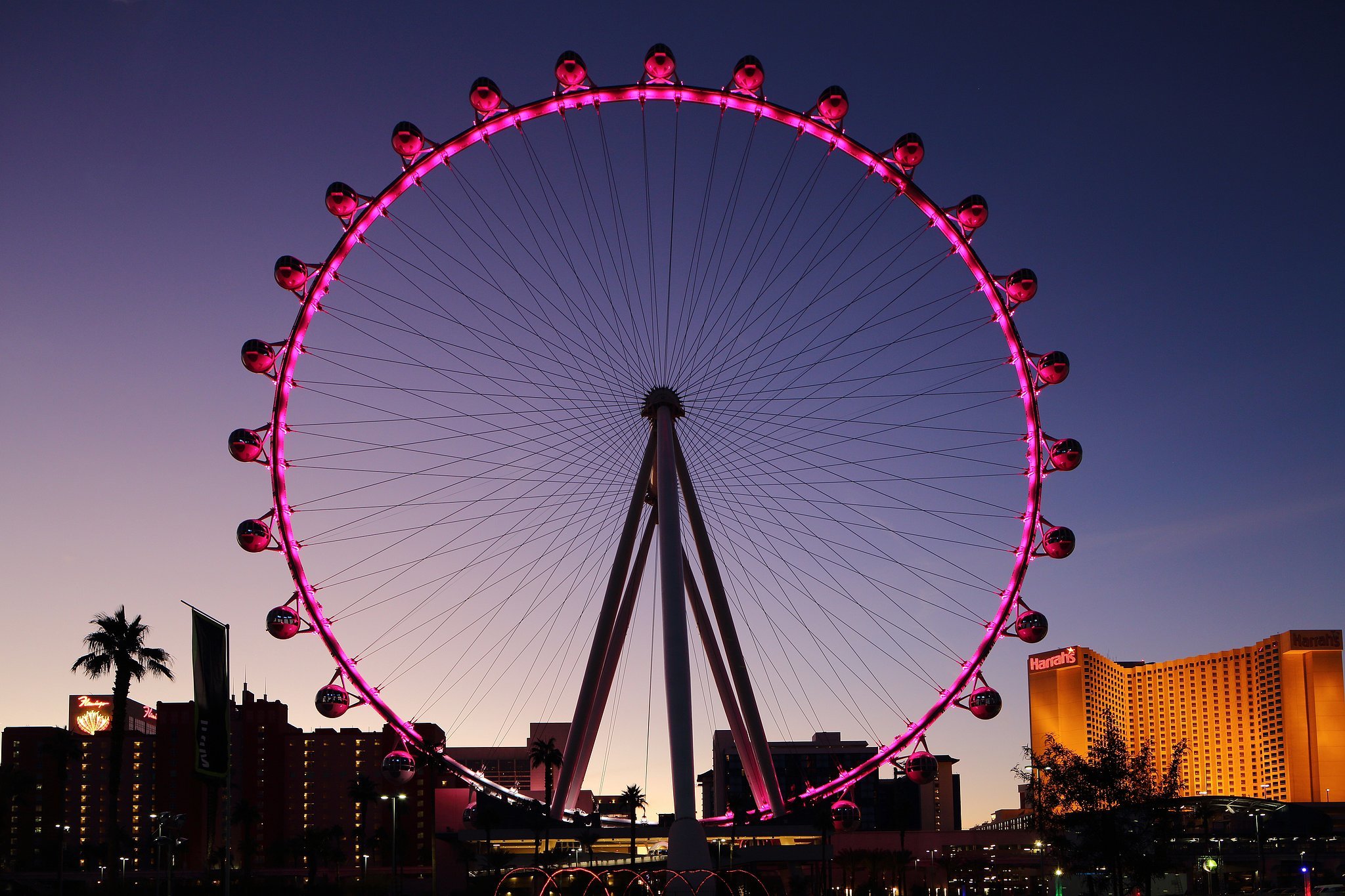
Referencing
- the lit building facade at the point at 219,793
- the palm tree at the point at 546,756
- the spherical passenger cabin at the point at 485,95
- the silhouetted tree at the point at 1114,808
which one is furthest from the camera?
the lit building facade at the point at 219,793

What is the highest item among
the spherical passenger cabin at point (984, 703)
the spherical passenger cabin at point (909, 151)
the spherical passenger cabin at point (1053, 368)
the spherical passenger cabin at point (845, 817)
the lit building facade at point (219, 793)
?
the spherical passenger cabin at point (909, 151)

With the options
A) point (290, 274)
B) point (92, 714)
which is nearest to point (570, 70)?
point (290, 274)

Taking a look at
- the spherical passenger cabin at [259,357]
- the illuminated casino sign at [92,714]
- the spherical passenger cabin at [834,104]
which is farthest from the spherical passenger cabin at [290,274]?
the illuminated casino sign at [92,714]

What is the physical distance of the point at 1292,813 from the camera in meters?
98.9

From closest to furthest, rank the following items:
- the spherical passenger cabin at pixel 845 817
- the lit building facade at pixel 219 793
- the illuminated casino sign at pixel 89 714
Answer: the spherical passenger cabin at pixel 845 817 < the lit building facade at pixel 219 793 < the illuminated casino sign at pixel 89 714

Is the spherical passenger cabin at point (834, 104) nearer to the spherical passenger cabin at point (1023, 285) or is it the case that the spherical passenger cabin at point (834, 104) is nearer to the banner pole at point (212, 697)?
the spherical passenger cabin at point (1023, 285)

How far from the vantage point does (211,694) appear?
23.6 meters

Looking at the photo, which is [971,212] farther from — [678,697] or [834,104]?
[678,697]

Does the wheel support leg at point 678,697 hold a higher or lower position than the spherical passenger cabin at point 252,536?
lower

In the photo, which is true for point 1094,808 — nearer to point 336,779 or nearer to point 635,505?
point 635,505

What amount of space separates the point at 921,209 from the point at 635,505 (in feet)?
34.5

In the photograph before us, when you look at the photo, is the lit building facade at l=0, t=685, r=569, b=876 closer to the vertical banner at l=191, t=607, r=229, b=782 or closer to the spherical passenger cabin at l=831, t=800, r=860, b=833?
the spherical passenger cabin at l=831, t=800, r=860, b=833

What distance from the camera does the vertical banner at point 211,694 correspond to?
23.1m

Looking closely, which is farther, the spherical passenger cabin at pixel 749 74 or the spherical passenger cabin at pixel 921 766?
the spherical passenger cabin at pixel 921 766
